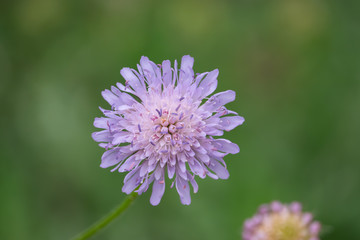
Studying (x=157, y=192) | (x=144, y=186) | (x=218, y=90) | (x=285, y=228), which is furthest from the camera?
(x=218, y=90)

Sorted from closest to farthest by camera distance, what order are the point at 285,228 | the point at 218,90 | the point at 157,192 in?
the point at 157,192
the point at 285,228
the point at 218,90

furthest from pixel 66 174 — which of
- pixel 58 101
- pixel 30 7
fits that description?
pixel 30 7

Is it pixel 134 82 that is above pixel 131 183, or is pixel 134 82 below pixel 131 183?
above

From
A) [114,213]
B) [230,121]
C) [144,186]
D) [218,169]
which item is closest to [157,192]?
[144,186]

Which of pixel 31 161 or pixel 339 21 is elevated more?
pixel 339 21

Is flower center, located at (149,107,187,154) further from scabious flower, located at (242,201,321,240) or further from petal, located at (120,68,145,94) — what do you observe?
scabious flower, located at (242,201,321,240)

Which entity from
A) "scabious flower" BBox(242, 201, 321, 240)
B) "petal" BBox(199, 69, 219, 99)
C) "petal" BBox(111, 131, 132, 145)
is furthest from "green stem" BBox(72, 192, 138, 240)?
"scabious flower" BBox(242, 201, 321, 240)

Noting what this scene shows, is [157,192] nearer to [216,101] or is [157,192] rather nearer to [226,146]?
[226,146]

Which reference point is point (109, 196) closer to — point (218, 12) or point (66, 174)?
point (66, 174)
